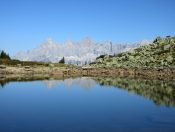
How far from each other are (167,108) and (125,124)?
49.6 feet

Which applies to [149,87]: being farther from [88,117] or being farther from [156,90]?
[88,117]

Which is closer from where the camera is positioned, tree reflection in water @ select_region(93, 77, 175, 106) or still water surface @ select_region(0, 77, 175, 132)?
still water surface @ select_region(0, 77, 175, 132)

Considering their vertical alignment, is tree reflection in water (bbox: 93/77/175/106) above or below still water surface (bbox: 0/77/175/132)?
above

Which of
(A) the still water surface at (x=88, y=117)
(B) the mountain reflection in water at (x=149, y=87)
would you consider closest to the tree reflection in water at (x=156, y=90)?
(B) the mountain reflection in water at (x=149, y=87)

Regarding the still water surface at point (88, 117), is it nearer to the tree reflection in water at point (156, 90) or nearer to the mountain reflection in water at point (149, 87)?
the tree reflection in water at point (156, 90)

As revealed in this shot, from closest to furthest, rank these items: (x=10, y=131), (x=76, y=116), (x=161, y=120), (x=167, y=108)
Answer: (x=10, y=131) < (x=161, y=120) < (x=76, y=116) < (x=167, y=108)

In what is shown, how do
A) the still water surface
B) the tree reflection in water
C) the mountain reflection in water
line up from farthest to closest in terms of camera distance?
the mountain reflection in water
the tree reflection in water
the still water surface

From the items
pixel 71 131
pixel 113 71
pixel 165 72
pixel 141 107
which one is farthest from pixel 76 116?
pixel 113 71

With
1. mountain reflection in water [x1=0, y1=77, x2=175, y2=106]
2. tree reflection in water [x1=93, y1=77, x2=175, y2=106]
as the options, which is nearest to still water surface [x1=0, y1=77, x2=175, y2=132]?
tree reflection in water [x1=93, y1=77, x2=175, y2=106]

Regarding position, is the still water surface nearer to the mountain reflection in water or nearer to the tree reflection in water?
the tree reflection in water

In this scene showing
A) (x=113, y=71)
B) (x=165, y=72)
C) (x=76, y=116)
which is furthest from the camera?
(x=113, y=71)

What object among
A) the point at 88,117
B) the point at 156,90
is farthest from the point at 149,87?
the point at 88,117

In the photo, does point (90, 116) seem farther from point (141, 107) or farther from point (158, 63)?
point (158, 63)

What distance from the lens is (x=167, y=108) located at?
51.9 meters
